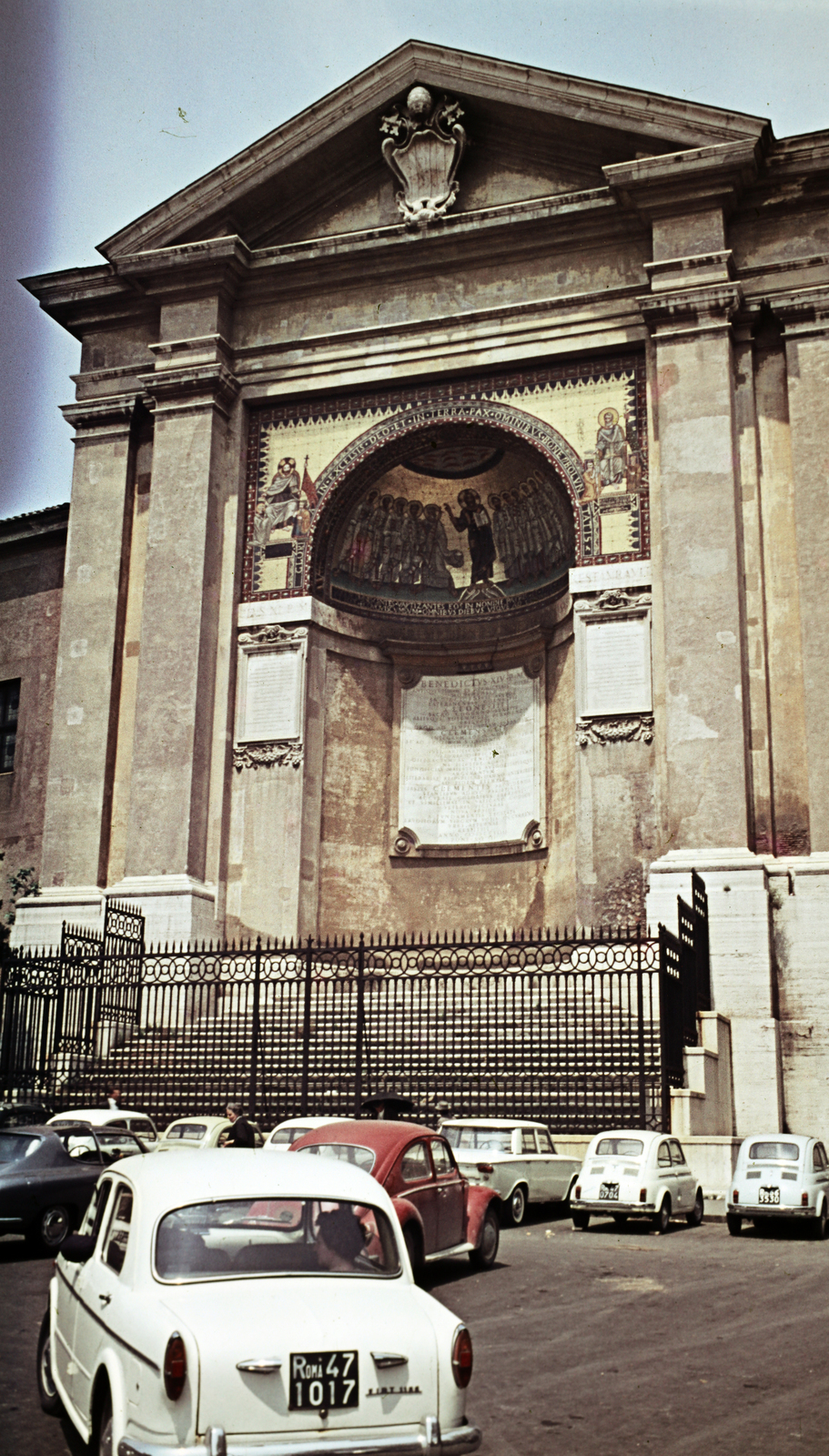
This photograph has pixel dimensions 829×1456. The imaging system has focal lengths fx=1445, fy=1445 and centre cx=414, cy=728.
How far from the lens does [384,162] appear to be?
81.8ft

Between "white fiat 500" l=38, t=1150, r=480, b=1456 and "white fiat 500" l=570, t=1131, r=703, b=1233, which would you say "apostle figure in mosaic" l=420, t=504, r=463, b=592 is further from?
"white fiat 500" l=38, t=1150, r=480, b=1456

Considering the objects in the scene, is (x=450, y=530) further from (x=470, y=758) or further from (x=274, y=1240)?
(x=274, y=1240)

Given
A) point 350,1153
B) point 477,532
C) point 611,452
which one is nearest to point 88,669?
point 477,532

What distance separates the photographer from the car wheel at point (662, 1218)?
13406 mm

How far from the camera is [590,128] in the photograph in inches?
915

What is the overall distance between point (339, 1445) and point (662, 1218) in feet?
29.9

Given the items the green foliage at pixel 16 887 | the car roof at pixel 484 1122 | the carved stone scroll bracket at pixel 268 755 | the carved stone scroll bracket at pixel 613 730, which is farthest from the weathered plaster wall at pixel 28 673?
the car roof at pixel 484 1122

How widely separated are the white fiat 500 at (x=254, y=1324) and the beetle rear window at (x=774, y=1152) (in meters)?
8.86

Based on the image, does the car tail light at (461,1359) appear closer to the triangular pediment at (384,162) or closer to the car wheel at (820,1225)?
the car wheel at (820,1225)

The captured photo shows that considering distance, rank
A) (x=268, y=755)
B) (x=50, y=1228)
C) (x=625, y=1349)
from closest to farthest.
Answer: (x=625, y=1349), (x=50, y=1228), (x=268, y=755)

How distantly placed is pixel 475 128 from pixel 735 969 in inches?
579

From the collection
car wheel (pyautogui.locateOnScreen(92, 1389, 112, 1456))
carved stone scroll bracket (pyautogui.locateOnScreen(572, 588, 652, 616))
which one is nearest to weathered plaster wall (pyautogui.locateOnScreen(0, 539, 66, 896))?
carved stone scroll bracket (pyautogui.locateOnScreen(572, 588, 652, 616))

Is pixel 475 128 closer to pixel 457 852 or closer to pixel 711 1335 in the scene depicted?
pixel 457 852

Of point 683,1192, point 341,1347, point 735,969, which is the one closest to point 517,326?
point 735,969
